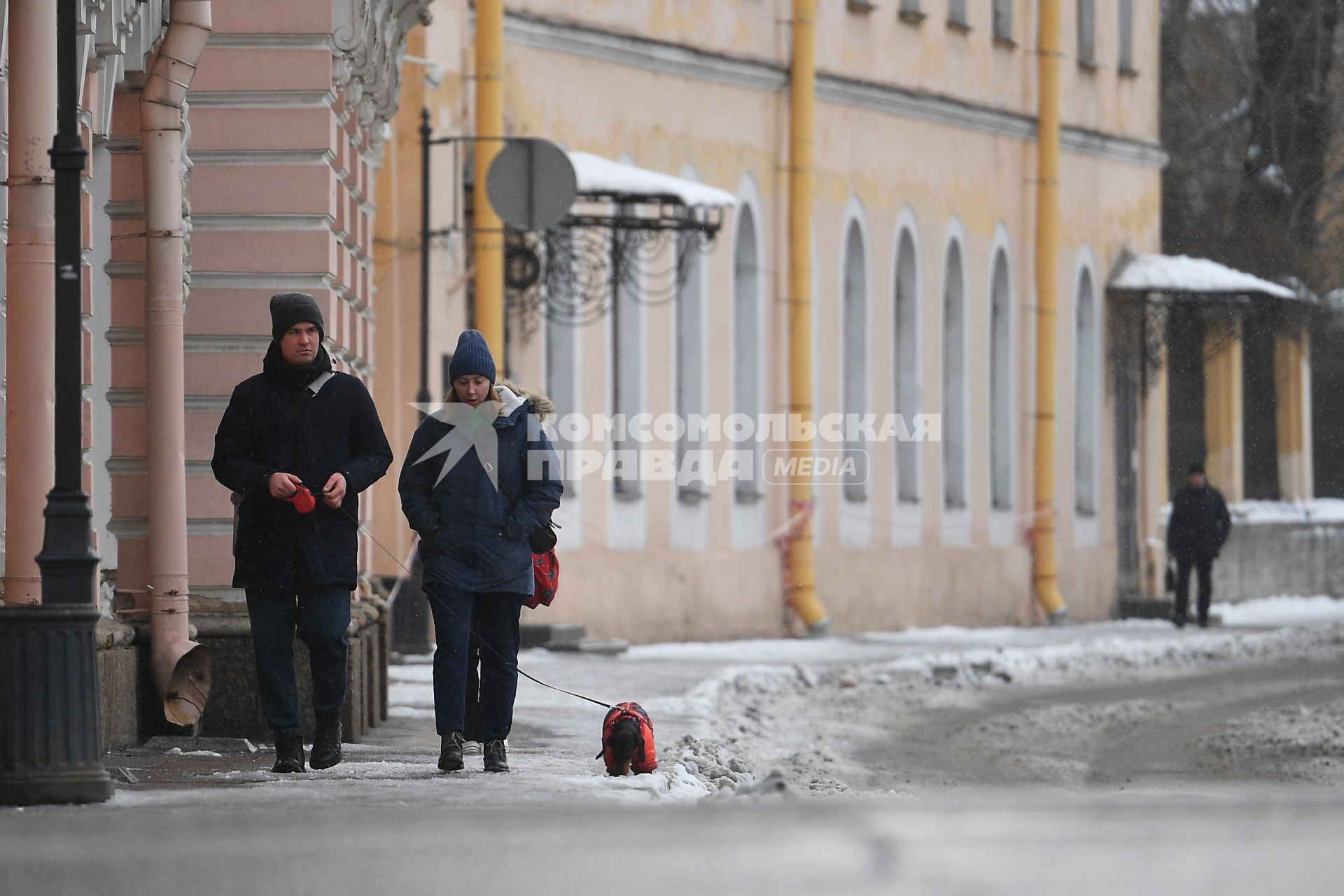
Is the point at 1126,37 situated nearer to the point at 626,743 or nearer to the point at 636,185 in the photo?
the point at 636,185

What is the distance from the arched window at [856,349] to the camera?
2678 centimetres

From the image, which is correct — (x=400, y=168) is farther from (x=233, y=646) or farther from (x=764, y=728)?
(x=233, y=646)

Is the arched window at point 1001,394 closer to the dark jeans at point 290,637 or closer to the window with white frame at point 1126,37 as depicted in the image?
the window with white frame at point 1126,37

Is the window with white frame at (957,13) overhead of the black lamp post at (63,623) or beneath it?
overhead

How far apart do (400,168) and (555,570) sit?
1000 cm

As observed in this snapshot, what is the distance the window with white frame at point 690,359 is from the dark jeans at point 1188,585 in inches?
233

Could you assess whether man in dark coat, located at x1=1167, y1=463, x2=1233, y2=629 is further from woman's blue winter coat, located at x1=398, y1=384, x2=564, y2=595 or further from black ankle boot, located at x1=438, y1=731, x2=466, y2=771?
black ankle boot, located at x1=438, y1=731, x2=466, y2=771

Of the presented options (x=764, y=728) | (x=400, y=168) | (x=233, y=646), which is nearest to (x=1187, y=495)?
(x=400, y=168)

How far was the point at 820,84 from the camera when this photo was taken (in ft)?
84.2

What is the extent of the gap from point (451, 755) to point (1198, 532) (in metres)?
18.7

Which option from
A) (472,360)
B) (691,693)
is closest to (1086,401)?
(691,693)

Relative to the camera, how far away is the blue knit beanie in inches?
407

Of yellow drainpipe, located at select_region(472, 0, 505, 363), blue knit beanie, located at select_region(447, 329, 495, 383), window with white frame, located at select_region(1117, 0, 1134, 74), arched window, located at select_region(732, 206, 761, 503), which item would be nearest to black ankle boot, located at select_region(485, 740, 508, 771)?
blue knit beanie, located at select_region(447, 329, 495, 383)

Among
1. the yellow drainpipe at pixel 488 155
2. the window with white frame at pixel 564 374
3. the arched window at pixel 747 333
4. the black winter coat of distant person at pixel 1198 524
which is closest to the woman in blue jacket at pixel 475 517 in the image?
the yellow drainpipe at pixel 488 155
